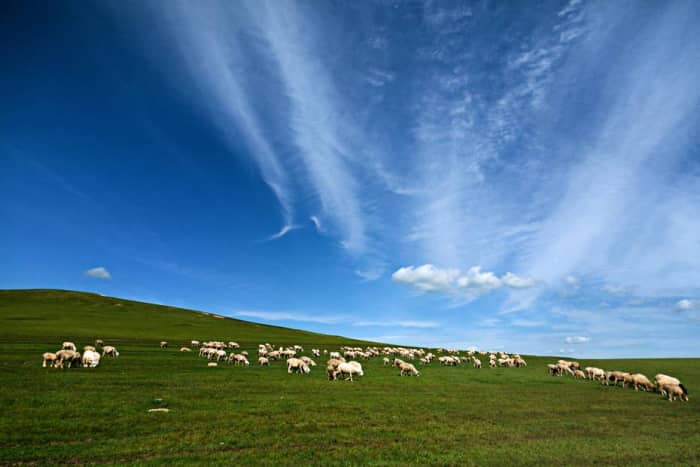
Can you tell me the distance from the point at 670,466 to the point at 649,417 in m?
10.1

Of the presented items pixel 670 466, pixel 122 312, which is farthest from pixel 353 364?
pixel 122 312

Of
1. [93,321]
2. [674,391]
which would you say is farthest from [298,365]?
[93,321]

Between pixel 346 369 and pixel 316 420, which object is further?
pixel 346 369

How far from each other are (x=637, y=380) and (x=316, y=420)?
3229 cm

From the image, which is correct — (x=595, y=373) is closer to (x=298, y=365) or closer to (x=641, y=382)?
(x=641, y=382)

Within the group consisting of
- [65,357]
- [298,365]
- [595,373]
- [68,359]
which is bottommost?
[68,359]

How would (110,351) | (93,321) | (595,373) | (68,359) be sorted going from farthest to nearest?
(93,321) → (595,373) → (110,351) → (68,359)

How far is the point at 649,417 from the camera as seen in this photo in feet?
67.3

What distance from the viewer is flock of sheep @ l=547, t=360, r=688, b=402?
2728 centimetres

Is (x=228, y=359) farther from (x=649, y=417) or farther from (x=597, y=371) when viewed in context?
(x=597, y=371)

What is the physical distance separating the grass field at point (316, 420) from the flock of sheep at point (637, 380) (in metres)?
1.39

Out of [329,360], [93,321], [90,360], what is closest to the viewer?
[90,360]

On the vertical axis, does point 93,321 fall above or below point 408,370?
above

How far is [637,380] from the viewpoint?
3288 cm
